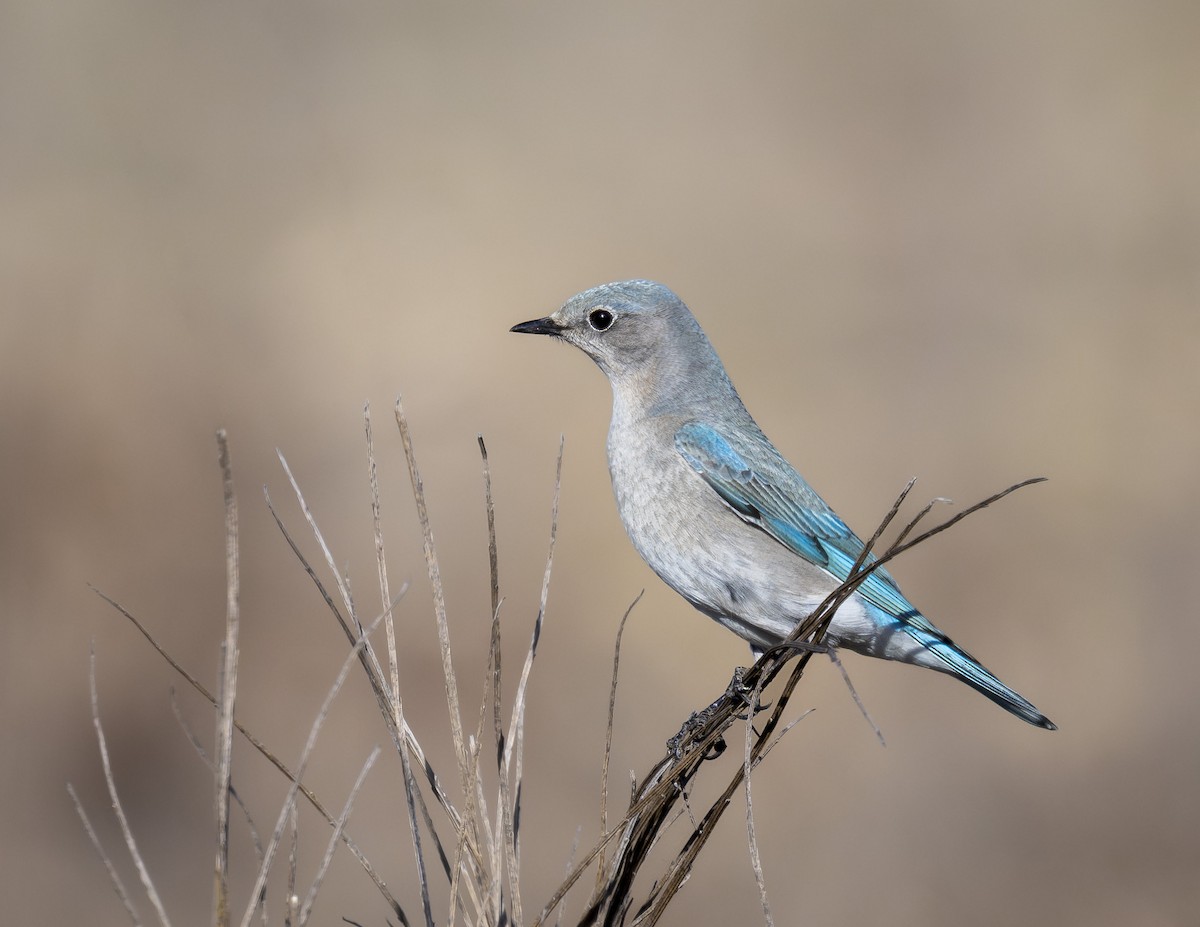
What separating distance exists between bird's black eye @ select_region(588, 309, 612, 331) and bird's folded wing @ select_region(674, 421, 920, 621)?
629 millimetres

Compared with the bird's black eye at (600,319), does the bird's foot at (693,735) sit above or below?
below

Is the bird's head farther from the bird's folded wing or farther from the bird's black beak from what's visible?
the bird's folded wing

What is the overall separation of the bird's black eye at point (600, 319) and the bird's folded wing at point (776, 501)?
2.06 feet

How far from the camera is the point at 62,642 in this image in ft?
30.5

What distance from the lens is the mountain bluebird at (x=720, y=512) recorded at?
4.15 metres

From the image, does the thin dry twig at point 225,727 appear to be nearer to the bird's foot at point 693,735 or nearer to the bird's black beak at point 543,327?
the bird's foot at point 693,735

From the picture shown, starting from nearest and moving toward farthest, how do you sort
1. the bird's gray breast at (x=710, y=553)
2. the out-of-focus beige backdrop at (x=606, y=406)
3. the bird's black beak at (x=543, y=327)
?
the bird's gray breast at (x=710, y=553) → the bird's black beak at (x=543, y=327) → the out-of-focus beige backdrop at (x=606, y=406)

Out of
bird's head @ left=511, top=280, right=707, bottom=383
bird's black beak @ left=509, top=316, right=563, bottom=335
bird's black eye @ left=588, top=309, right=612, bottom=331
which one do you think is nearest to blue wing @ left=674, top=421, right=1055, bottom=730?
bird's head @ left=511, top=280, right=707, bottom=383

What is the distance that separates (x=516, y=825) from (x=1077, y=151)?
414 inches

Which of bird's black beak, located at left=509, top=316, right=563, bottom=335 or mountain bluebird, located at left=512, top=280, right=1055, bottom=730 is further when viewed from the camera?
bird's black beak, located at left=509, top=316, right=563, bottom=335

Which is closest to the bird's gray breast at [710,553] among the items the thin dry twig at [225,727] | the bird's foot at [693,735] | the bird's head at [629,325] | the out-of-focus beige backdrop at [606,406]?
the bird's foot at [693,735]

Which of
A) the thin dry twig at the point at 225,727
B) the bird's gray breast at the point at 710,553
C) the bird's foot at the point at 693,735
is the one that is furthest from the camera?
the bird's gray breast at the point at 710,553

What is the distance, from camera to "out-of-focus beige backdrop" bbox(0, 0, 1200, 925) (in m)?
9.18

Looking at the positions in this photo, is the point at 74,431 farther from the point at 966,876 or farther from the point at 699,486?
the point at 966,876
